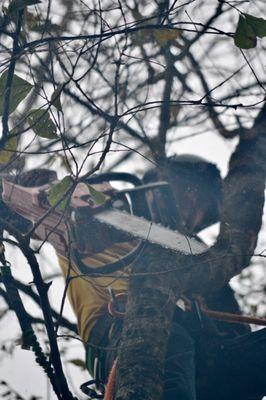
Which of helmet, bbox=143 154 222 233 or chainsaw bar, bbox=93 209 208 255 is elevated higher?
helmet, bbox=143 154 222 233

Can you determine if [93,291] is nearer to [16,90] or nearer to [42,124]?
[42,124]

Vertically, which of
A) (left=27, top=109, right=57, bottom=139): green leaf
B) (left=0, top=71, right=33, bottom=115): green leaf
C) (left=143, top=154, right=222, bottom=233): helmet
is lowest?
(left=27, top=109, right=57, bottom=139): green leaf

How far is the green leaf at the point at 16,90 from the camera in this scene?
2.71 metres

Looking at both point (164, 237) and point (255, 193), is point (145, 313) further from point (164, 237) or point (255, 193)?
point (255, 193)

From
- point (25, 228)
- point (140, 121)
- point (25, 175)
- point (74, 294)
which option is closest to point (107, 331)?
point (74, 294)

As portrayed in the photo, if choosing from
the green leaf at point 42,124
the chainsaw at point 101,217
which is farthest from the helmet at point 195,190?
the green leaf at point 42,124

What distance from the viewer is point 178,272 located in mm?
3402

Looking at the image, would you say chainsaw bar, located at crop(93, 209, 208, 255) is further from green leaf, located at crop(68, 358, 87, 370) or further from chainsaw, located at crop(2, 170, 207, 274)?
green leaf, located at crop(68, 358, 87, 370)

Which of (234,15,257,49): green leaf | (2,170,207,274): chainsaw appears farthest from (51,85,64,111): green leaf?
(2,170,207,274): chainsaw

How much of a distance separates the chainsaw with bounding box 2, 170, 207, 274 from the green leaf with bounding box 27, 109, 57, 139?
2.80ft

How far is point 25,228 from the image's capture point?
425cm

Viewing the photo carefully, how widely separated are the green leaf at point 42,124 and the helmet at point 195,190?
2.34 m

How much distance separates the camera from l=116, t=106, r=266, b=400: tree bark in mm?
2871

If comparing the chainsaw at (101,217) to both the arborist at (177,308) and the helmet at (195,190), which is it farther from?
the helmet at (195,190)
